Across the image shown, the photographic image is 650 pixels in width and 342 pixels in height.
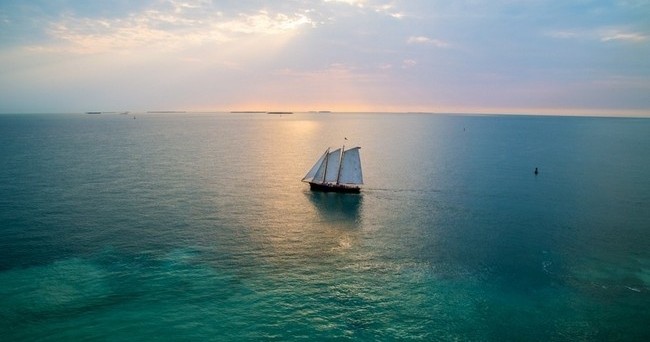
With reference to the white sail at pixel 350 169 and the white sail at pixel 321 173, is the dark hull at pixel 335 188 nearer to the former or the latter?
the white sail at pixel 350 169

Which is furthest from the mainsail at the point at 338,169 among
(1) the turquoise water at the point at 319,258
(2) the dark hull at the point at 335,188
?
(1) the turquoise water at the point at 319,258

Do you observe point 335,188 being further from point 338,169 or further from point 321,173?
point 321,173

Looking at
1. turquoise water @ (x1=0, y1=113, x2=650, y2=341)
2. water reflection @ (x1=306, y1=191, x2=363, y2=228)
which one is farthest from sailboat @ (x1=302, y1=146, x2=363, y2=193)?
turquoise water @ (x1=0, y1=113, x2=650, y2=341)

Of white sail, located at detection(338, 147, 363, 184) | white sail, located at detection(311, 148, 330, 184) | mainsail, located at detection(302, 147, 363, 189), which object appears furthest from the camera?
white sail, located at detection(311, 148, 330, 184)

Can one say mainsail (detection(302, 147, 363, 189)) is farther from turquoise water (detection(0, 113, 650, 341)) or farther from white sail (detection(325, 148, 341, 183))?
turquoise water (detection(0, 113, 650, 341))

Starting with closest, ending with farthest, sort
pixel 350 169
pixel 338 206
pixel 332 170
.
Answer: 1. pixel 338 206
2. pixel 350 169
3. pixel 332 170

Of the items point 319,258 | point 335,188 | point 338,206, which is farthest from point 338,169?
point 319,258
